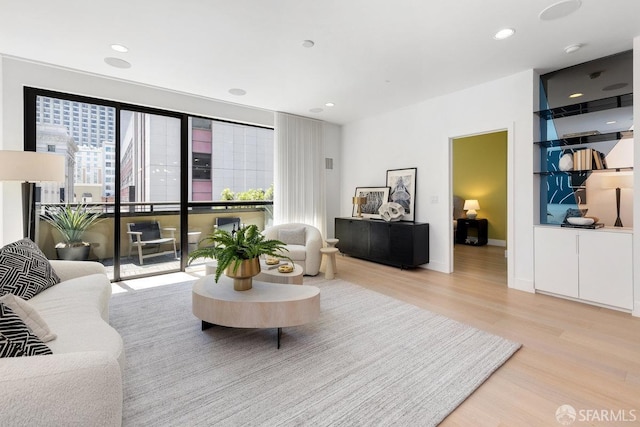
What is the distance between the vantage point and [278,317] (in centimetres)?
229

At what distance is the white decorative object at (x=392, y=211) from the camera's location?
17.3 ft

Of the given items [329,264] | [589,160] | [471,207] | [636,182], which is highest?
[589,160]

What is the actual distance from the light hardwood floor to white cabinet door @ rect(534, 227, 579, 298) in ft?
0.51

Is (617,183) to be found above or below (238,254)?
above

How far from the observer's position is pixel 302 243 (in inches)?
202

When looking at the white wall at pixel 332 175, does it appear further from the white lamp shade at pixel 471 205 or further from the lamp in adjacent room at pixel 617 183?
the lamp in adjacent room at pixel 617 183

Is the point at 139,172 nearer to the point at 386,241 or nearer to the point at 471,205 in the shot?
the point at 386,241

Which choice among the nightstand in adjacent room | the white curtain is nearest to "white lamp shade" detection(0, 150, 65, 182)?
the white curtain

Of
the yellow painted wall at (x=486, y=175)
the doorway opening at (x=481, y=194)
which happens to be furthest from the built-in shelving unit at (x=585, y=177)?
the yellow painted wall at (x=486, y=175)

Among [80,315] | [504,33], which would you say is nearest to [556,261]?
[504,33]

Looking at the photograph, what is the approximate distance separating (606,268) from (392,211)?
2.83 m

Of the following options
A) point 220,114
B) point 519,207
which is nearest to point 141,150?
point 220,114

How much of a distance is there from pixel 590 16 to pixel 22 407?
4.37 metres

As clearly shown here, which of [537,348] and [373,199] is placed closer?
[537,348]
